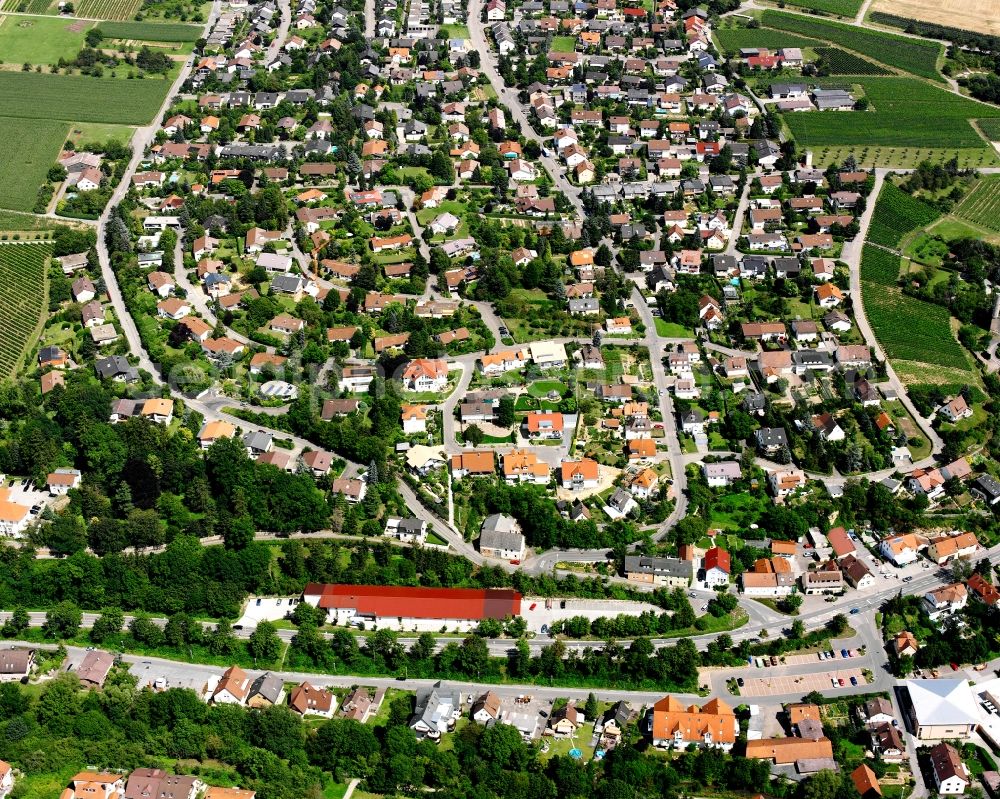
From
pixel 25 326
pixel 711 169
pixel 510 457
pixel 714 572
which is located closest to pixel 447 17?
pixel 711 169

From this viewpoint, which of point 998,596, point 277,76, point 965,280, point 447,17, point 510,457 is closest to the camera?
point 998,596

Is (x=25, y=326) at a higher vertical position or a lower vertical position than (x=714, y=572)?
lower

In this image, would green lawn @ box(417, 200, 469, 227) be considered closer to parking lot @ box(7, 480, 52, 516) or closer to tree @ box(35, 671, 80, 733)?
parking lot @ box(7, 480, 52, 516)

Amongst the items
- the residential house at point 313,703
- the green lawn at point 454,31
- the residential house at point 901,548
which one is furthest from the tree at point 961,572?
the green lawn at point 454,31

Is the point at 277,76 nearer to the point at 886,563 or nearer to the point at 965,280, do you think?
the point at 965,280

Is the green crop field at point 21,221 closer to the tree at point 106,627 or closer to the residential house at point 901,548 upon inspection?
the tree at point 106,627

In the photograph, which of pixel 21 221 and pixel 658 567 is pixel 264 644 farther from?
pixel 21 221

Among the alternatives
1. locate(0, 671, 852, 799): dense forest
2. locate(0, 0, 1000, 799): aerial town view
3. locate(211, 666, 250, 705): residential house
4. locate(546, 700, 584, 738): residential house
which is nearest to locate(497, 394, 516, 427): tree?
locate(0, 0, 1000, 799): aerial town view

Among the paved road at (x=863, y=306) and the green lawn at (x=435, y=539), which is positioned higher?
the paved road at (x=863, y=306)
